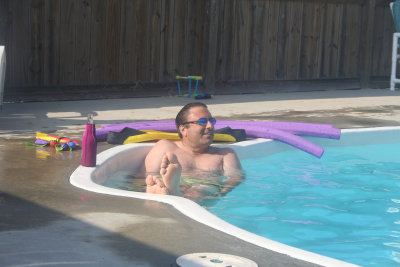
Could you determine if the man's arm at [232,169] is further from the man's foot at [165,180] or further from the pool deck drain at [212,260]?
the pool deck drain at [212,260]

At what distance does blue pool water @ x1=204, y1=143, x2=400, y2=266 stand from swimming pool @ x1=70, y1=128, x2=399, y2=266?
0.31 ft

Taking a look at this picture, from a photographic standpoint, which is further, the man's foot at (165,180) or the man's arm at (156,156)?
the man's arm at (156,156)

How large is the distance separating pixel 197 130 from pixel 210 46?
6.40m

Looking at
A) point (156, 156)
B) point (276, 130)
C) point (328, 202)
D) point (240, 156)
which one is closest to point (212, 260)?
point (156, 156)

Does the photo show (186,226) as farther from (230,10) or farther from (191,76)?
(230,10)

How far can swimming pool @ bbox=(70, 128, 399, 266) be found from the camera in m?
4.15

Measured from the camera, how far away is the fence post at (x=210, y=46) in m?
12.9

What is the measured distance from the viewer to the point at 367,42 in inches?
597

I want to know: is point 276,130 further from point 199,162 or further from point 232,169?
point 199,162

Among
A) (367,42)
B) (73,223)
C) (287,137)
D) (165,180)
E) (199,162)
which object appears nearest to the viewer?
(73,223)

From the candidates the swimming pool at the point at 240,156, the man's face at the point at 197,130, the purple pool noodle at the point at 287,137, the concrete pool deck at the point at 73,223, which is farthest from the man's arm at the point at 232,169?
the concrete pool deck at the point at 73,223

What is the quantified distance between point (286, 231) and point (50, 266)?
2697 mm

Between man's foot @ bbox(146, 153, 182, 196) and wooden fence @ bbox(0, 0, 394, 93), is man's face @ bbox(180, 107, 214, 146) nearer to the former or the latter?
man's foot @ bbox(146, 153, 182, 196)

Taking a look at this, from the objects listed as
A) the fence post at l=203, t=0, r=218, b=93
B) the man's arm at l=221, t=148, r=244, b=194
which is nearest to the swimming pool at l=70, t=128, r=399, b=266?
the man's arm at l=221, t=148, r=244, b=194
